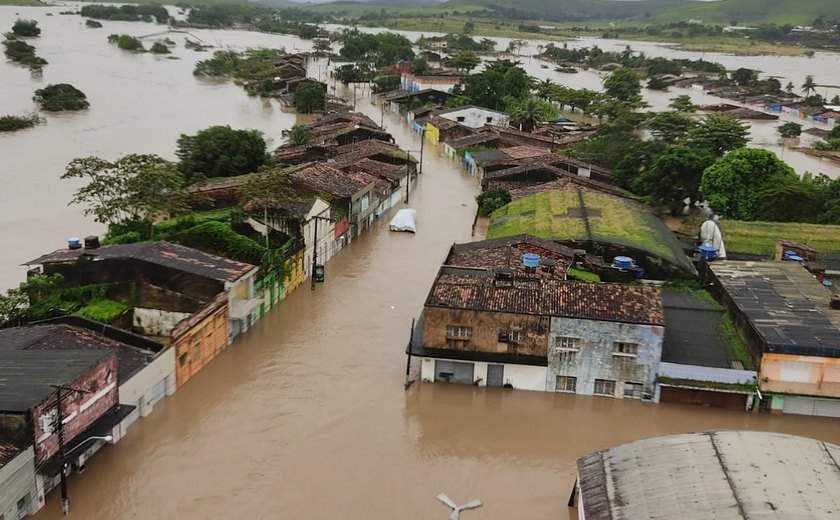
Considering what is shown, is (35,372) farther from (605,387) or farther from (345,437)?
(605,387)

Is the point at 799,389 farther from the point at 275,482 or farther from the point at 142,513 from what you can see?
the point at 142,513

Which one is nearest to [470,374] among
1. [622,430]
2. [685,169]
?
[622,430]

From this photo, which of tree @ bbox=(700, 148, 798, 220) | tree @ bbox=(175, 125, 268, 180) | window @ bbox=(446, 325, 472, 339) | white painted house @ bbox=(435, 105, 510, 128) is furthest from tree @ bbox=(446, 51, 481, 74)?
window @ bbox=(446, 325, 472, 339)

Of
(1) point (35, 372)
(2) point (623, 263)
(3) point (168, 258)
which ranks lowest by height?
(2) point (623, 263)

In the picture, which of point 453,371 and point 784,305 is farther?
point 784,305

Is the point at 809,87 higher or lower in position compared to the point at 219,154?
higher

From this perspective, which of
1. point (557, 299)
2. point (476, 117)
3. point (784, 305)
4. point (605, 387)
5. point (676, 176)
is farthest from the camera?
point (476, 117)

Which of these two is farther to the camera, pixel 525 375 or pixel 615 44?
pixel 615 44

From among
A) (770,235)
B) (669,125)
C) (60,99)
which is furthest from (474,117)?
(770,235)
